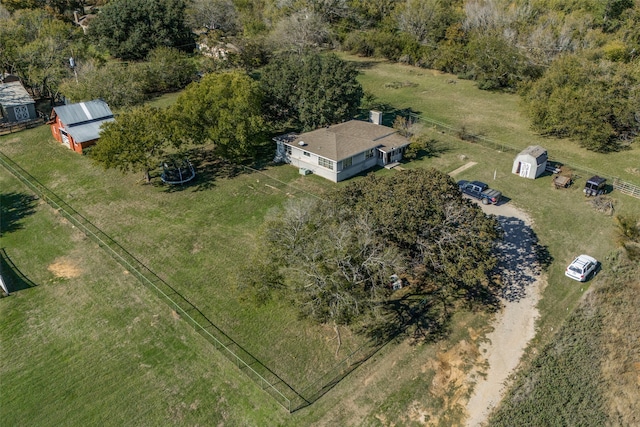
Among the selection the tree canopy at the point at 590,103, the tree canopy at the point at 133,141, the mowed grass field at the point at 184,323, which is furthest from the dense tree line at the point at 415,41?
the tree canopy at the point at 133,141

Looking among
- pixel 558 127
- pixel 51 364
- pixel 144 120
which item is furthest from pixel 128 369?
pixel 558 127

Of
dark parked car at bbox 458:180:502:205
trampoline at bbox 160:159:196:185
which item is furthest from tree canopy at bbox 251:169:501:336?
trampoline at bbox 160:159:196:185

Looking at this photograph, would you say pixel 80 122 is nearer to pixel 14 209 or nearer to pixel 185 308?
pixel 14 209

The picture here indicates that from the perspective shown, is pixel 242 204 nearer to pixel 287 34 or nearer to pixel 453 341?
pixel 453 341

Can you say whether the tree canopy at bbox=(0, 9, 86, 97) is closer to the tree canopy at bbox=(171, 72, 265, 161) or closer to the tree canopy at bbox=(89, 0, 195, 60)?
the tree canopy at bbox=(89, 0, 195, 60)

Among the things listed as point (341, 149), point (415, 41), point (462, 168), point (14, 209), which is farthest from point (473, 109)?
point (14, 209)
